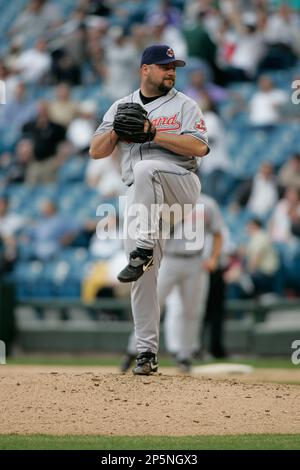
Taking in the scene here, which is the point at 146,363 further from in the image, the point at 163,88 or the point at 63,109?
the point at 63,109

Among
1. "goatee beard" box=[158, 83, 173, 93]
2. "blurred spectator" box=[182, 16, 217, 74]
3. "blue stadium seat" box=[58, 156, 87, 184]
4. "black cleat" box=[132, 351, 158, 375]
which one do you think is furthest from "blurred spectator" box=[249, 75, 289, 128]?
"black cleat" box=[132, 351, 158, 375]

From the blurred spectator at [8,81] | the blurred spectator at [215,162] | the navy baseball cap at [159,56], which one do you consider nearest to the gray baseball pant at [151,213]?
the navy baseball cap at [159,56]

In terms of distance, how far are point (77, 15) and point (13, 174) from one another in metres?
3.10

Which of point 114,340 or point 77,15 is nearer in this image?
point 114,340

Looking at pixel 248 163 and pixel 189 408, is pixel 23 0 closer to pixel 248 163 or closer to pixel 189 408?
pixel 248 163

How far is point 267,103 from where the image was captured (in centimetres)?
1429

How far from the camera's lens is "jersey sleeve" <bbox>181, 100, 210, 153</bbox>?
6.66m

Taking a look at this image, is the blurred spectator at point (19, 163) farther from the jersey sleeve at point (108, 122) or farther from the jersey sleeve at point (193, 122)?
the jersey sleeve at point (193, 122)

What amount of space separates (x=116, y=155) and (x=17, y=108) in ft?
10.4

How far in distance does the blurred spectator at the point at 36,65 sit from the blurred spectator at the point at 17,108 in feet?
0.67

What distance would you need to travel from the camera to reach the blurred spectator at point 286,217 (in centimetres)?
1261

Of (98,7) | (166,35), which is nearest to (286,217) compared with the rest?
(166,35)

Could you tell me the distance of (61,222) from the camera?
14.8 m
